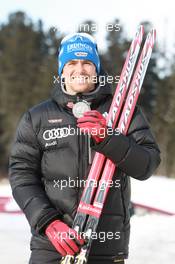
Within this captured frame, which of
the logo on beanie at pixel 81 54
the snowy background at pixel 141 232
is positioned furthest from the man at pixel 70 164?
the snowy background at pixel 141 232

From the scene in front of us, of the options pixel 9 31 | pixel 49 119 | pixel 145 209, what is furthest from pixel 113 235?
pixel 9 31

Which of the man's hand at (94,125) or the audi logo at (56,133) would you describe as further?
the audi logo at (56,133)

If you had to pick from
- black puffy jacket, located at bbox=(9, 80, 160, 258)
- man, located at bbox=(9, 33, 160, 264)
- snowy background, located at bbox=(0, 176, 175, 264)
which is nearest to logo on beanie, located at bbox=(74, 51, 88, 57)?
man, located at bbox=(9, 33, 160, 264)

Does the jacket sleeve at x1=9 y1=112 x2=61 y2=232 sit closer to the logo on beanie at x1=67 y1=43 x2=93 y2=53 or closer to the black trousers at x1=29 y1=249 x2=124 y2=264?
the black trousers at x1=29 y1=249 x2=124 y2=264

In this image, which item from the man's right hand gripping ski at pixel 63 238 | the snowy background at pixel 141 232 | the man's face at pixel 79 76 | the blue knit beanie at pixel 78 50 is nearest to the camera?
the man's right hand gripping ski at pixel 63 238

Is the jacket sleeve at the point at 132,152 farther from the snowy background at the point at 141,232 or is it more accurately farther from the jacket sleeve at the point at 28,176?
the snowy background at the point at 141,232

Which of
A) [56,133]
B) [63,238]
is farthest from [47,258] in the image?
[56,133]

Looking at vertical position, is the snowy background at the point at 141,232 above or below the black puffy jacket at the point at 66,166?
below

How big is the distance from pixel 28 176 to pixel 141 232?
4.07 metres

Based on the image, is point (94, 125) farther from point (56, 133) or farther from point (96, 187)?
point (96, 187)

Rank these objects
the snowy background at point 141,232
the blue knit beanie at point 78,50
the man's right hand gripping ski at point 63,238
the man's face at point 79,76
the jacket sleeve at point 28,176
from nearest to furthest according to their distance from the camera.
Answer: the man's right hand gripping ski at point 63,238 → the jacket sleeve at point 28,176 → the man's face at point 79,76 → the blue knit beanie at point 78,50 → the snowy background at point 141,232

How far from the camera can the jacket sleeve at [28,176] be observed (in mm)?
2811

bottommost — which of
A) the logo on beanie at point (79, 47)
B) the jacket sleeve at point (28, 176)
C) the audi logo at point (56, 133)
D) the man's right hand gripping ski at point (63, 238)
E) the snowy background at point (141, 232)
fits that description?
the snowy background at point (141, 232)

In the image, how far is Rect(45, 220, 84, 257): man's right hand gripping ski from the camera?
2.70m
